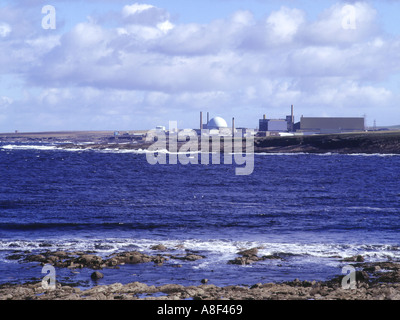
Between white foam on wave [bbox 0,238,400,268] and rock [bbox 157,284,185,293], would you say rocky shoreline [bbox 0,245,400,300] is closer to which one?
rock [bbox 157,284,185,293]

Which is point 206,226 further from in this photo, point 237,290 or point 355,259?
point 237,290

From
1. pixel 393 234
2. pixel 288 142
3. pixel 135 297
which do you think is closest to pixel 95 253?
pixel 135 297

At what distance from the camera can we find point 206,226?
1510 inches

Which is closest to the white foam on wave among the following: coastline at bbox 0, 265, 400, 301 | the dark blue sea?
the dark blue sea

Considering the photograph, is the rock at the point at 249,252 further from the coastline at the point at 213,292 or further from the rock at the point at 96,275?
the rock at the point at 96,275

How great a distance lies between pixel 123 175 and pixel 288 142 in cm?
10071

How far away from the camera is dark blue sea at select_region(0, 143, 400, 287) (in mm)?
25578

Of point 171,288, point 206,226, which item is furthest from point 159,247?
point 171,288

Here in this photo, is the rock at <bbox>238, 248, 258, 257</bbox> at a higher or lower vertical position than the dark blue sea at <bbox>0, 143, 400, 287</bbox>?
higher

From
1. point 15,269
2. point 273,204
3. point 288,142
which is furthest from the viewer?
point 288,142

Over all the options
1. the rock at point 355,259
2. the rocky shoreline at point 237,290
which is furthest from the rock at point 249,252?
the rocky shoreline at point 237,290

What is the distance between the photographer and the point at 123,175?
8731 centimetres

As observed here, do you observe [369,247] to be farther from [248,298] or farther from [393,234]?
[248,298]
